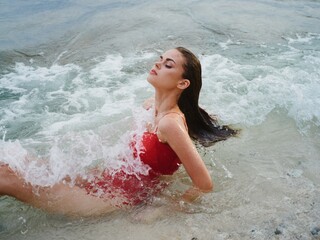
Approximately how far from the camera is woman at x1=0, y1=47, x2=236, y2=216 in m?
3.22

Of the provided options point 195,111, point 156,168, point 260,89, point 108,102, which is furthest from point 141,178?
point 260,89

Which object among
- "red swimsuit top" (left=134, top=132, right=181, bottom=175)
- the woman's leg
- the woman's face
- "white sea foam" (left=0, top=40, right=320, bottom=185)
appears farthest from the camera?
"white sea foam" (left=0, top=40, right=320, bottom=185)

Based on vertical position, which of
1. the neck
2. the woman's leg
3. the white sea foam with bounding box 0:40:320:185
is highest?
the neck

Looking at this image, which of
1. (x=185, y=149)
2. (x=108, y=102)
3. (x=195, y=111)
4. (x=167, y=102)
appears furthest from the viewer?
(x=108, y=102)

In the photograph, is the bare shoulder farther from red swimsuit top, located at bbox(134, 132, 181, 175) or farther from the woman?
red swimsuit top, located at bbox(134, 132, 181, 175)

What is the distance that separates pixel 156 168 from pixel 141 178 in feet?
0.59

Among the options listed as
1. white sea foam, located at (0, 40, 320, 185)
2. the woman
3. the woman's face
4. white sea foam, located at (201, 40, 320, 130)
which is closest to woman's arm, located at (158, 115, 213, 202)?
the woman

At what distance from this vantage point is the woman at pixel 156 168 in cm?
322

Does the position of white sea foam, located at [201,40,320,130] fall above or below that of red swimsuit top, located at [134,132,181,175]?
below

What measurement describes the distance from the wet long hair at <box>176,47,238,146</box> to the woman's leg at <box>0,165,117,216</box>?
1215 millimetres

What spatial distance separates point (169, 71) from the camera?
3.53 metres

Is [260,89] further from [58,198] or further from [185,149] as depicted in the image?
[58,198]

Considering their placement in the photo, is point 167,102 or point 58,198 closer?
point 58,198

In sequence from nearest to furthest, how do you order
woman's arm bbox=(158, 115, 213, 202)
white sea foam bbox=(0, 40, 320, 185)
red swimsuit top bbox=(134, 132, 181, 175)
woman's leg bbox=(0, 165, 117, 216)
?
1. woman's arm bbox=(158, 115, 213, 202)
2. woman's leg bbox=(0, 165, 117, 216)
3. red swimsuit top bbox=(134, 132, 181, 175)
4. white sea foam bbox=(0, 40, 320, 185)
